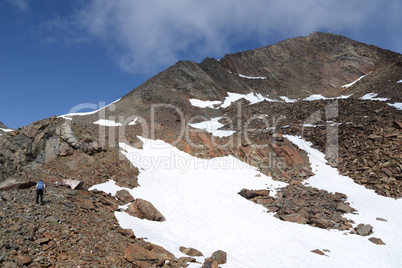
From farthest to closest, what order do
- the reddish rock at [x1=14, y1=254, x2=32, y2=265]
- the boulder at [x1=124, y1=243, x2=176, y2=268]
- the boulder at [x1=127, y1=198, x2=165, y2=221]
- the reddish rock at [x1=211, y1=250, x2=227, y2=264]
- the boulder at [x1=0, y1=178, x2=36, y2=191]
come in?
1. the boulder at [x1=127, y1=198, x2=165, y2=221]
2. the boulder at [x1=0, y1=178, x2=36, y2=191]
3. the reddish rock at [x1=211, y1=250, x2=227, y2=264]
4. the boulder at [x1=124, y1=243, x2=176, y2=268]
5. the reddish rock at [x1=14, y1=254, x2=32, y2=265]

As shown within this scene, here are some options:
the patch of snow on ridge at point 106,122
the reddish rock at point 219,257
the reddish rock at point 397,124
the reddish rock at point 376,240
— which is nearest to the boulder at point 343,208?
the reddish rock at point 376,240

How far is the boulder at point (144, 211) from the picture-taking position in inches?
549

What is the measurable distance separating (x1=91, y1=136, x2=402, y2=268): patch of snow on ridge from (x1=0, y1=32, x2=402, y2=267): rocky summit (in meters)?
0.70

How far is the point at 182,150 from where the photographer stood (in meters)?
26.7

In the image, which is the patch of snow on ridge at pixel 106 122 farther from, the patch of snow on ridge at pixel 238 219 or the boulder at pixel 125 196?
the boulder at pixel 125 196

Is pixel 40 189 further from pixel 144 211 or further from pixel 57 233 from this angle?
pixel 144 211

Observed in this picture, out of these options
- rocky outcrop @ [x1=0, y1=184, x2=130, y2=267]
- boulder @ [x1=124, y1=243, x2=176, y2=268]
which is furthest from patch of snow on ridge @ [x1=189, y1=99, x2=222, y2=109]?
boulder @ [x1=124, y1=243, x2=176, y2=268]

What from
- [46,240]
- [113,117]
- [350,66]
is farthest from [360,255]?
[350,66]

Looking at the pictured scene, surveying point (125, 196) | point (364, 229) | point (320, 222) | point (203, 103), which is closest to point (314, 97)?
point (203, 103)

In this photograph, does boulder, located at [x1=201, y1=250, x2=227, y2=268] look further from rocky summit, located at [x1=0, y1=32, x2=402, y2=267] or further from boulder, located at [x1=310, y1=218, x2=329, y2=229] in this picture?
boulder, located at [x1=310, y1=218, x2=329, y2=229]

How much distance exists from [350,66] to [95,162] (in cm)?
8348

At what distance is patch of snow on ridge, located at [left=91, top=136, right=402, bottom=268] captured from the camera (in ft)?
39.2

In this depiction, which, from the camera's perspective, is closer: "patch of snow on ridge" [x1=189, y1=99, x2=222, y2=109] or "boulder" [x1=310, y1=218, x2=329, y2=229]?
"boulder" [x1=310, y1=218, x2=329, y2=229]

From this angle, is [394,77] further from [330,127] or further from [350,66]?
[330,127]
